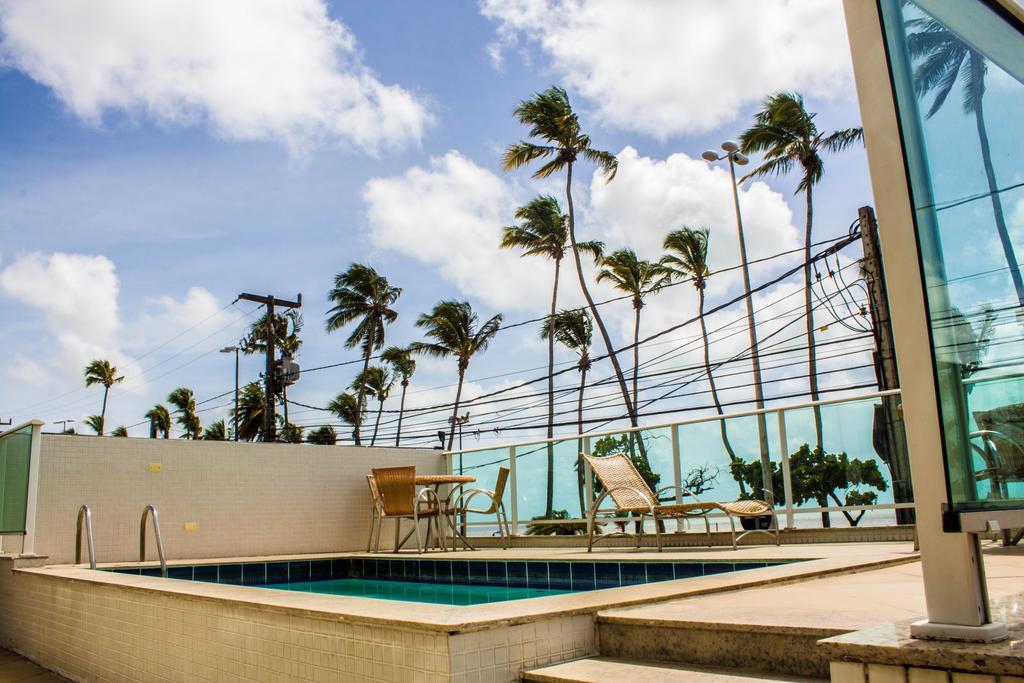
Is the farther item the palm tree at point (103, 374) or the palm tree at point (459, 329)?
the palm tree at point (103, 374)

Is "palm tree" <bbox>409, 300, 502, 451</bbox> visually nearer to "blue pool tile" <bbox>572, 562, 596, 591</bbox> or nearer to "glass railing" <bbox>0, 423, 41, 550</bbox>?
"glass railing" <bbox>0, 423, 41, 550</bbox>

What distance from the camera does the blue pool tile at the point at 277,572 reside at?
7.41 m

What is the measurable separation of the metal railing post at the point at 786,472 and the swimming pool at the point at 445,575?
209 cm

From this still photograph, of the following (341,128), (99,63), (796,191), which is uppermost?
(796,191)

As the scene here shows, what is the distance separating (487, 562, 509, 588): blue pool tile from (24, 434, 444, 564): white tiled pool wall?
12.3 feet

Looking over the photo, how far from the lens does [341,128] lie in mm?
13602

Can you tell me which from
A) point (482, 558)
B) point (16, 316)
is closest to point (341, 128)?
point (482, 558)

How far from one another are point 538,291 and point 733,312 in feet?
23.1

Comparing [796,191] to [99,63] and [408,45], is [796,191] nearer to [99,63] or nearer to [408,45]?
[408,45]

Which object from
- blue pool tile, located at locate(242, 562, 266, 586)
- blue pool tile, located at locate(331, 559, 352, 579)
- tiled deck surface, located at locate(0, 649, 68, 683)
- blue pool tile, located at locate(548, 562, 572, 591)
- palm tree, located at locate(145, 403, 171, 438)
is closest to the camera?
tiled deck surface, located at locate(0, 649, 68, 683)

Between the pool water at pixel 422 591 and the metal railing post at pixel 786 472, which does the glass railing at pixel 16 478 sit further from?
the metal railing post at pixel 786 472

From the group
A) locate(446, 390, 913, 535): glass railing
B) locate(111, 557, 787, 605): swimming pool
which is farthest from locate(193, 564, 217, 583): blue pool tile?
locate(446, 390, 913, 535): glass railing

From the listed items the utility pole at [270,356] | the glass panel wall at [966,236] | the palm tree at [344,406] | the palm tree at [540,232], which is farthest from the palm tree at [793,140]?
the palm tree at [344,406]

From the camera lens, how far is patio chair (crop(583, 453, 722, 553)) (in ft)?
19.5
